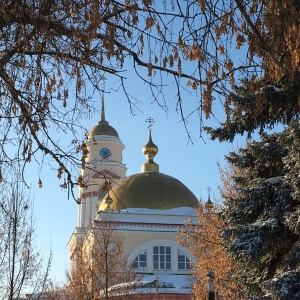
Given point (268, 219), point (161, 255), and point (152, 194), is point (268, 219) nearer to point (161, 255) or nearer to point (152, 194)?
point (161, 255)

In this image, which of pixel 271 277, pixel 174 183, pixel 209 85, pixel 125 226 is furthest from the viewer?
pixel 174 183

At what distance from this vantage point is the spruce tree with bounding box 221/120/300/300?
9.98 metres

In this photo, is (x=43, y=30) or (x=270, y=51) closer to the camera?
(x=270, y=51)

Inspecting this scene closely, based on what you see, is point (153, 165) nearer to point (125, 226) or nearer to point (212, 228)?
point (125, 226)

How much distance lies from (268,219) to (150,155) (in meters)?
28.1

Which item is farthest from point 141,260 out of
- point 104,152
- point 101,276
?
point 101,276

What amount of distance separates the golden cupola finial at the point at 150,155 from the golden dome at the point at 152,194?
297cm

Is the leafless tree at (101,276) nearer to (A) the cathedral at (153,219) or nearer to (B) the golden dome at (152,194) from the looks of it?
(A) the cathedral at (153,219)

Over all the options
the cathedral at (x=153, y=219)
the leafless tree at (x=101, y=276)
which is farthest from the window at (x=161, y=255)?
the leafless tree at (x=101, y=276)

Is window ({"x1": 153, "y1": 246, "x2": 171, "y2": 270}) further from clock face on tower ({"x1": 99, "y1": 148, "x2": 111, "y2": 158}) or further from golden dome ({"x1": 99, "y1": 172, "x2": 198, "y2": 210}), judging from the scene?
clock face on tower ({"x1": 99, "y1": 148, "x2": 111, "y2": 158})

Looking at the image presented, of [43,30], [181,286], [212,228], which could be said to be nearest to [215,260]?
[212,228]

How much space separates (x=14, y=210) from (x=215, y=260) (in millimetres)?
6134

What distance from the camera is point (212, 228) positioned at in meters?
17.1

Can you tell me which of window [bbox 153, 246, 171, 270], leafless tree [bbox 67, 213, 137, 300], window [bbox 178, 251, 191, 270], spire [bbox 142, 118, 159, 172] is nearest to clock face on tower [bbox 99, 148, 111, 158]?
spire [bbox 142, 118, 159, 172]
